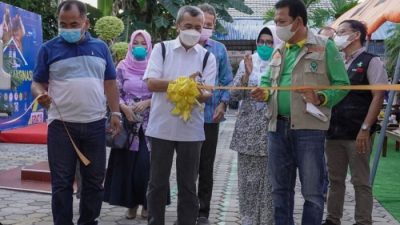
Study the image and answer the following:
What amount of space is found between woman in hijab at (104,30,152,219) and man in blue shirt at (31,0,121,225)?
3.12 ft

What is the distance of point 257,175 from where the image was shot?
4.55m

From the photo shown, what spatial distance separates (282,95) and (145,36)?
1.90 metres

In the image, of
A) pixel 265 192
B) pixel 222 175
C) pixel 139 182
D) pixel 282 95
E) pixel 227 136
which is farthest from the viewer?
pixel 227 136

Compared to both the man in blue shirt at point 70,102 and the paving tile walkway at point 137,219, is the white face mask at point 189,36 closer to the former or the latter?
the man in blue shirt at point 70,102

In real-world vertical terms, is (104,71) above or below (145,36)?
below

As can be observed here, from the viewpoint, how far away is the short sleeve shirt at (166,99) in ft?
13.7

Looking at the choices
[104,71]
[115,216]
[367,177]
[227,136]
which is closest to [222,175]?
[115,216]

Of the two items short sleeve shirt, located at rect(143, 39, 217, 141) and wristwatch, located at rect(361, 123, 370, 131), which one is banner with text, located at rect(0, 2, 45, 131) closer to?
short sleeve shirt, located at rect(143, 39, 217, 141)

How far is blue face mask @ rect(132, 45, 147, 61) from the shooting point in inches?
205

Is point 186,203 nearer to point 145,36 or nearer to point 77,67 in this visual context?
point 77,67

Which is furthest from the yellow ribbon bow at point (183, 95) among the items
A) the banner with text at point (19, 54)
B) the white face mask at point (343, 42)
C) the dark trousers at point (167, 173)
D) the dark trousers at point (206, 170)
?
the banner with text at point (19, 54)

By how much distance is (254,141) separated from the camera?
453 centimetres

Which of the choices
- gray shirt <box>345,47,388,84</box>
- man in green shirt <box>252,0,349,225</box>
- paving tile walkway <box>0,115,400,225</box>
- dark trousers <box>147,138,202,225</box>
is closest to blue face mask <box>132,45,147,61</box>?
dark trousers <box>147,138,202,225</box>

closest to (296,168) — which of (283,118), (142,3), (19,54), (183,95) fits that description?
(283,118)
